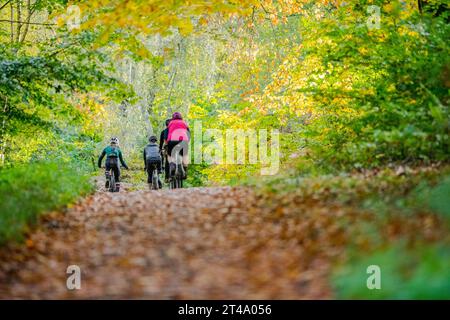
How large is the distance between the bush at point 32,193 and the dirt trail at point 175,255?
18cm

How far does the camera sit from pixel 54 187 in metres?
8.86

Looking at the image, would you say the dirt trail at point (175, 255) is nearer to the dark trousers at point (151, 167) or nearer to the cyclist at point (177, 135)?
the cyclist at point (177, 135)

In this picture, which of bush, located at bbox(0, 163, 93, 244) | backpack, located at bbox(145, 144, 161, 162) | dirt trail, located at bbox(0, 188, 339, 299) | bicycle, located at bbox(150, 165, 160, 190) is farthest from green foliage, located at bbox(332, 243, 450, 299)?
bicycle, located at bbox(150, 165, 160, 190)

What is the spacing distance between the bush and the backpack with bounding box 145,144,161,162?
186 inches

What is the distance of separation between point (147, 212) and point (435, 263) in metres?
5.27

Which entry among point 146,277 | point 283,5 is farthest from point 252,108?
point 146,277

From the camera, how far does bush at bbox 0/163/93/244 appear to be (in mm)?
6637

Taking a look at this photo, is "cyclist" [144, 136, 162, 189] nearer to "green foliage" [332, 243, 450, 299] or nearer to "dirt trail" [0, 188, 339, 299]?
"dirt trail" [0, 188, 339, 299]

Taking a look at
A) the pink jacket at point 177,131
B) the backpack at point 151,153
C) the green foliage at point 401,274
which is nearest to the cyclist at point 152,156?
the backpack at point 151,153

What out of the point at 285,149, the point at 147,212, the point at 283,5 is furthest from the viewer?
the point at 285,149

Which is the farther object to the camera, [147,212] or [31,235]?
[147,212]
